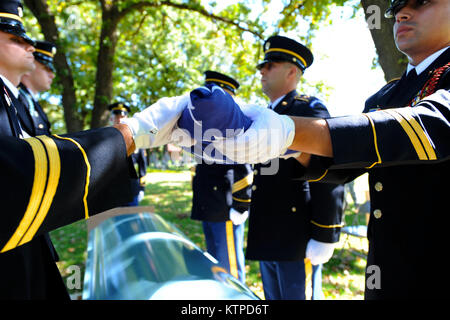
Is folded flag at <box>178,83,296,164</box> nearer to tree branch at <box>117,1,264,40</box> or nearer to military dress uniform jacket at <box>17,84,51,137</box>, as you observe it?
military dress uniform jacket at <box>17,84,51,137</box>

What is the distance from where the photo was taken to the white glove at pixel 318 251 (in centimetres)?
231

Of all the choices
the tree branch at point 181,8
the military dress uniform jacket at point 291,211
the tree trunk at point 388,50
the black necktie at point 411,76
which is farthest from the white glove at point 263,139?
the tree branch at point 181,8

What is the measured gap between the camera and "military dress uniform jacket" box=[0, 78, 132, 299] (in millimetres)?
714

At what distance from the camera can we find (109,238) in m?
3.25

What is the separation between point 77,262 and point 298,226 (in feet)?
13.6

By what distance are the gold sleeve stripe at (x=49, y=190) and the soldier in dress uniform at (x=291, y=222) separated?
6.31ft

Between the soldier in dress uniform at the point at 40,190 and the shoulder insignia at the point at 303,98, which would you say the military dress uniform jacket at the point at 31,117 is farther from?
the shoulder insignia at the point at 303,98

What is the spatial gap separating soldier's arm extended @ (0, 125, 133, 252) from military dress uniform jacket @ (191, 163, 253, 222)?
277 centimetres

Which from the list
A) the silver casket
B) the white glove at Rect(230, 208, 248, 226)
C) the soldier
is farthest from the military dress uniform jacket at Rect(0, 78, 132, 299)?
the white glove at Rect(230, 208, 248, 226)

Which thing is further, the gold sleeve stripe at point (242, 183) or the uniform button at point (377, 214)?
the gold sleeve stripe at point (242, 183)

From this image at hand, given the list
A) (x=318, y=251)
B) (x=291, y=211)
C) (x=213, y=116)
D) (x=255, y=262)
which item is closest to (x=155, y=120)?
(x=213, y=116)
